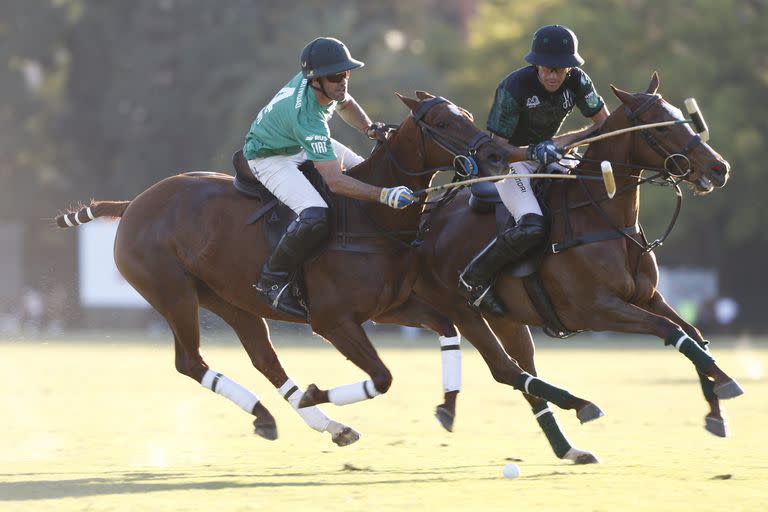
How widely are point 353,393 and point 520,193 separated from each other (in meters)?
1.61

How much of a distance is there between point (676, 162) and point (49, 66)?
37.2 metres

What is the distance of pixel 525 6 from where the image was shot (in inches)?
1549

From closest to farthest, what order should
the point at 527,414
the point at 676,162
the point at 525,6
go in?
1. the point at 676,162
2. the point at 527,414
3. the point at 525,6

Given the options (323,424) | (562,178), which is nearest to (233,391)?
(323,424)

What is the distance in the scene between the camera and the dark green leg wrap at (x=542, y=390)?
28.2 feet

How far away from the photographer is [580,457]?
29.6ft

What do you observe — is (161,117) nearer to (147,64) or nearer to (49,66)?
(147,64)

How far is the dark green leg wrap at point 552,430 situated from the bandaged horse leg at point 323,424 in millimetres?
1171

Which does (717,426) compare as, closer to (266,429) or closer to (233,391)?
(266,429)

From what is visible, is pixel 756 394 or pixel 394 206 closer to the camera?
pixel 394 206

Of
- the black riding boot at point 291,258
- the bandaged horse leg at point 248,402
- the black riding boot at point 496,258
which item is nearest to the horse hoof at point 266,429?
the bandaged horse leg at point 248,402

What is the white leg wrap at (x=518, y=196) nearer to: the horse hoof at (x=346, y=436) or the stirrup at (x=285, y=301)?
the stirrup at (x=285, y=301)

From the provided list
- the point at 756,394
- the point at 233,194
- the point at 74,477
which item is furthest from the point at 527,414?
the point at 74,477

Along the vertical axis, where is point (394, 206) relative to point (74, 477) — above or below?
above
